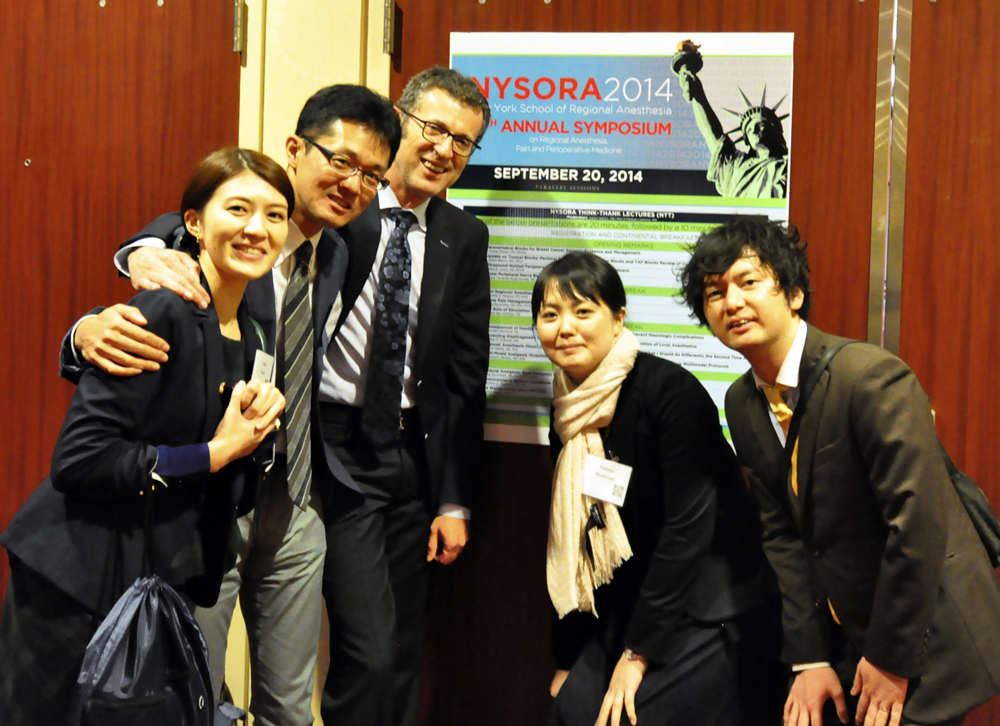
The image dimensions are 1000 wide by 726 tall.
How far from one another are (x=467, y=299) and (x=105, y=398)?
3.46ft

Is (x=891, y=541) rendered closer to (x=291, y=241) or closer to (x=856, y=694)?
(x=856, y=694)

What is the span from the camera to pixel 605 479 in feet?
6.77

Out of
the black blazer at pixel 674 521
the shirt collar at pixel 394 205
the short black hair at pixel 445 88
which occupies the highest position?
the short black hair at pixel 445 88

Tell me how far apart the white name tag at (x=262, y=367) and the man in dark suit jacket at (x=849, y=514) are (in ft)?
3.15

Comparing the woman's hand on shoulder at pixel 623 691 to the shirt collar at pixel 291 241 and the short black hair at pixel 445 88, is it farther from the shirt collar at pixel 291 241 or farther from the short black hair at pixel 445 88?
the short black hair at pixel 445 88

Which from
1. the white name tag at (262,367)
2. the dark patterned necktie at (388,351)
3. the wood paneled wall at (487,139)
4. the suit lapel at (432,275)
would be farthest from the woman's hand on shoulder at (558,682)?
the white name tag at (262,367)

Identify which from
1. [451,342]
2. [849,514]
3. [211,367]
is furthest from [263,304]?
[849,514]

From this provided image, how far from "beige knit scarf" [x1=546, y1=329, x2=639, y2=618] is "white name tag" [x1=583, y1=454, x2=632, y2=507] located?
2cm

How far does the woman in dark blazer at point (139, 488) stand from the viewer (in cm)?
146

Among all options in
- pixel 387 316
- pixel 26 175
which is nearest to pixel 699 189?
pixel 387 316

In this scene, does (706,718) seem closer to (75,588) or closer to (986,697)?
(986,697)

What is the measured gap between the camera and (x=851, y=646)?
6.15 ft

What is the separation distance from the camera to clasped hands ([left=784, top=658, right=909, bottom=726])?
1685mm

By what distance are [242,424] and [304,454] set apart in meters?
0.37
